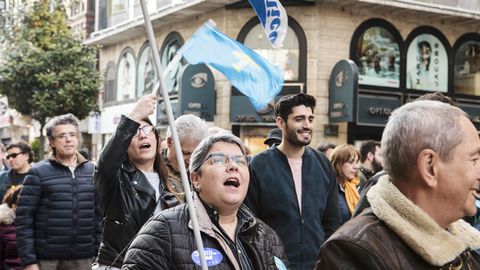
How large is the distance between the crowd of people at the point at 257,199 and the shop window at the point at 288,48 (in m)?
11.3

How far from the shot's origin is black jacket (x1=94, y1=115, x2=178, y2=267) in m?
4.74

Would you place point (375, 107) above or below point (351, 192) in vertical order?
above

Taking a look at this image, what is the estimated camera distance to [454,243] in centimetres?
239

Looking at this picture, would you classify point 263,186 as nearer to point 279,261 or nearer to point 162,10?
point 279,261

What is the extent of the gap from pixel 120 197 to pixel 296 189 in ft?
5.01

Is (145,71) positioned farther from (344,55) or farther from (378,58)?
(378,58)

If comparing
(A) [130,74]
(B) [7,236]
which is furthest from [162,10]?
(B) [7,236]

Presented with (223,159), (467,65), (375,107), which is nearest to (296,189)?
(223,159)

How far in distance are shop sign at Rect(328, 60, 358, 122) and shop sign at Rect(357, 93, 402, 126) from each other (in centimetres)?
86

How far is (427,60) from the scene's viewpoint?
910 inches

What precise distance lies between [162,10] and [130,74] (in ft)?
17.5

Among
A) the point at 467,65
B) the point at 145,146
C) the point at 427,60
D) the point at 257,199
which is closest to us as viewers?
the point at 145,146

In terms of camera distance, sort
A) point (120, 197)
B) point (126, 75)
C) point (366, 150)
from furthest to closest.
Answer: point (126, 75), point (366, 150), point (120, 197)

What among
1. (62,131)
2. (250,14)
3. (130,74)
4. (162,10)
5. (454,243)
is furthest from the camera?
(130,74)
